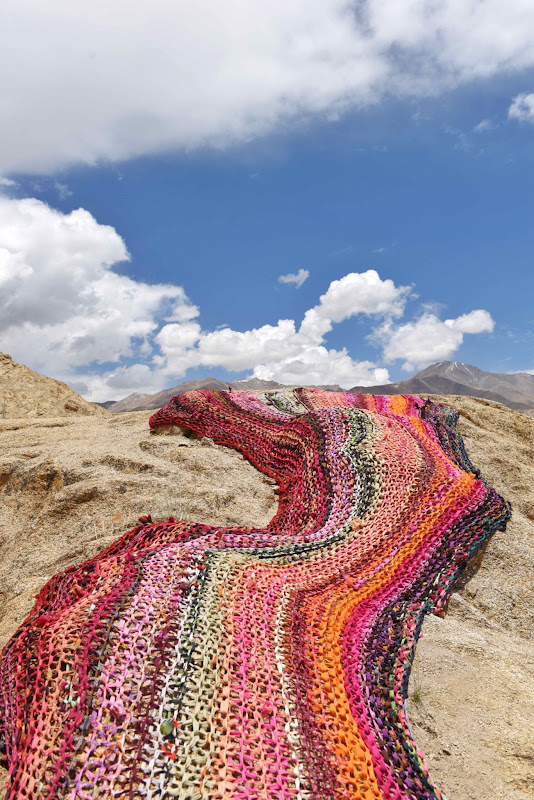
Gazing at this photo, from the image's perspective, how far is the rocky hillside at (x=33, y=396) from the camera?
12.1 m

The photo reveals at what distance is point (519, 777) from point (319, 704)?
848 millimetres

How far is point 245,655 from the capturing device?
2141 mm

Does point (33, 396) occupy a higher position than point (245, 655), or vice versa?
point (33, 396)

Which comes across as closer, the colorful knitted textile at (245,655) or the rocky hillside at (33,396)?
the colorful knitted textile at (245,655)

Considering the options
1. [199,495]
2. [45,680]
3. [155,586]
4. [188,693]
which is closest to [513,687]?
[188,693]

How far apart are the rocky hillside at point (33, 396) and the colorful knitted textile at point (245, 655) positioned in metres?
9.73

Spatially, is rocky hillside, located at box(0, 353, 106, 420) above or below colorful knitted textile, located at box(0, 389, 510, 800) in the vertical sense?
above

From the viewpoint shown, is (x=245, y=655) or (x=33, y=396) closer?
(x=245, y=655)

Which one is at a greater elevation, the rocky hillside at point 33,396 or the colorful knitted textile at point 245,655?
the rocky hillside at point 33,396

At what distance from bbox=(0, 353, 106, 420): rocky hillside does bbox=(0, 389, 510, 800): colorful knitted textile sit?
9.73 meters

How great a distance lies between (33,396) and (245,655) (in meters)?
12.2

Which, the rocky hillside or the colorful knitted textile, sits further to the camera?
the rocky hillside

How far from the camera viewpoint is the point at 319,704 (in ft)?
6.68

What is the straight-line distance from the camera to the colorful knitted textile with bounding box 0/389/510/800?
1.68m
